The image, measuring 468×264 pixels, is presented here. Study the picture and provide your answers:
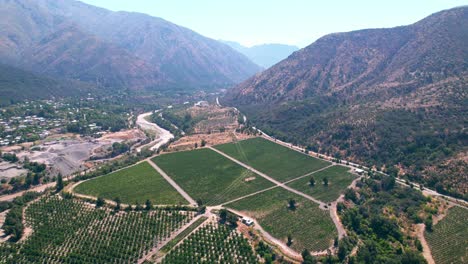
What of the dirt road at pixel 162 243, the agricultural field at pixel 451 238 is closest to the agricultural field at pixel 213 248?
the dirt road at pixel 162 243

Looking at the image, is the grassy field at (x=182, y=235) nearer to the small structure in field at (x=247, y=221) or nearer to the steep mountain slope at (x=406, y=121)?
the small structure in field at (x=247, y=221)

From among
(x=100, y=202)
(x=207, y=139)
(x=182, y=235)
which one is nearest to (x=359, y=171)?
(x=182, y=235)

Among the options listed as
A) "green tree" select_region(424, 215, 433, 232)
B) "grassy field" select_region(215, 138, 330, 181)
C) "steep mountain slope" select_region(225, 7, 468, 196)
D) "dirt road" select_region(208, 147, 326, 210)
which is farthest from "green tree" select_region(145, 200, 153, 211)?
"steep mountain slope" select_region(225, 7, 468, 196)

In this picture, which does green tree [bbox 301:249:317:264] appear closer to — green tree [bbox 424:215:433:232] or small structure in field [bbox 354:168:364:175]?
green tree [bbox 424:215:433:232]

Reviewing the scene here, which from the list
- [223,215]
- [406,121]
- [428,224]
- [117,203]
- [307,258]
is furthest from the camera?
[406,121]

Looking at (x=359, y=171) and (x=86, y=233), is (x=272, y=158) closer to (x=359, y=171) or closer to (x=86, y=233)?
(x=359, y=171)
